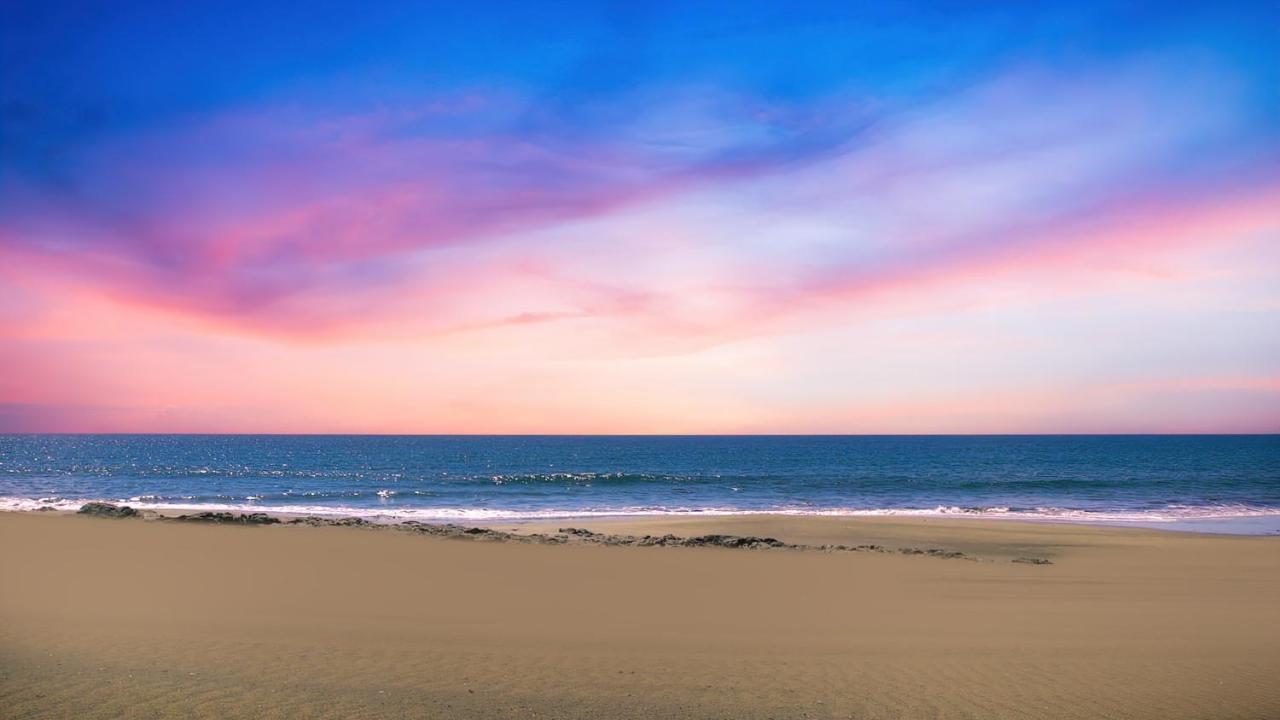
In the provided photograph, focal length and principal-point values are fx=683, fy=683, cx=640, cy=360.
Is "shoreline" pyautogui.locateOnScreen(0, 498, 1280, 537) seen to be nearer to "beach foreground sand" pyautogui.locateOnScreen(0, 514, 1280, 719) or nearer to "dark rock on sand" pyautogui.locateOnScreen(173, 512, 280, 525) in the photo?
"dark rock on sand" pyautogui.locateOnScreen(173, 512, 280, 525)

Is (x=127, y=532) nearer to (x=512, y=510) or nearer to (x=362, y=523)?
(x=362, y=523)

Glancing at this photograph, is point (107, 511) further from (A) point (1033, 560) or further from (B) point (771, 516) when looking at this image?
(A) point (1033, 560)

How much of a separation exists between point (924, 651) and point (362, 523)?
70.3 ft

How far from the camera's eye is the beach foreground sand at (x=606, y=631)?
8.76 m

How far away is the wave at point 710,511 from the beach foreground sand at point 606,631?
13901 mm

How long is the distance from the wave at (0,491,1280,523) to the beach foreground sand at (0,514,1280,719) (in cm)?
1390

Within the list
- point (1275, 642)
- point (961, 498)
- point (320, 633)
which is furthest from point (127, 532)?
point (961, 498)

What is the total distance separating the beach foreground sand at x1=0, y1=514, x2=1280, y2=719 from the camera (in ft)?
28.7

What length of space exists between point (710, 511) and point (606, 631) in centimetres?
2871

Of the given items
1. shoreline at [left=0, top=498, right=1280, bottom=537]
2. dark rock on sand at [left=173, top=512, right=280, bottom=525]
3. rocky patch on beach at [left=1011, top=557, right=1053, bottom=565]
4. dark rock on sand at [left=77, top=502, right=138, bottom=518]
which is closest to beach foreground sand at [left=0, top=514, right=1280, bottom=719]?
rocky patch on beach at [left=1011, top=557, right=1053, bottom=565]

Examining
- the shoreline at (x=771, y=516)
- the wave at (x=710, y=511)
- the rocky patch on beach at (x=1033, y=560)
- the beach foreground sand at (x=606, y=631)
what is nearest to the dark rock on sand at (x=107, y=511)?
the shoreline at (x=771, y=516)

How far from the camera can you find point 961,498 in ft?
163

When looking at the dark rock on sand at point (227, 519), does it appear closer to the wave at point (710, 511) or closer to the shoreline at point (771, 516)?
the shoreline at point (771, 516)

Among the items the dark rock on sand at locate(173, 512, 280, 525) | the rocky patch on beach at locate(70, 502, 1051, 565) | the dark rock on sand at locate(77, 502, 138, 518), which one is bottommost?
the rocky patch on beach at locate(70, 502, 1051, 565)
